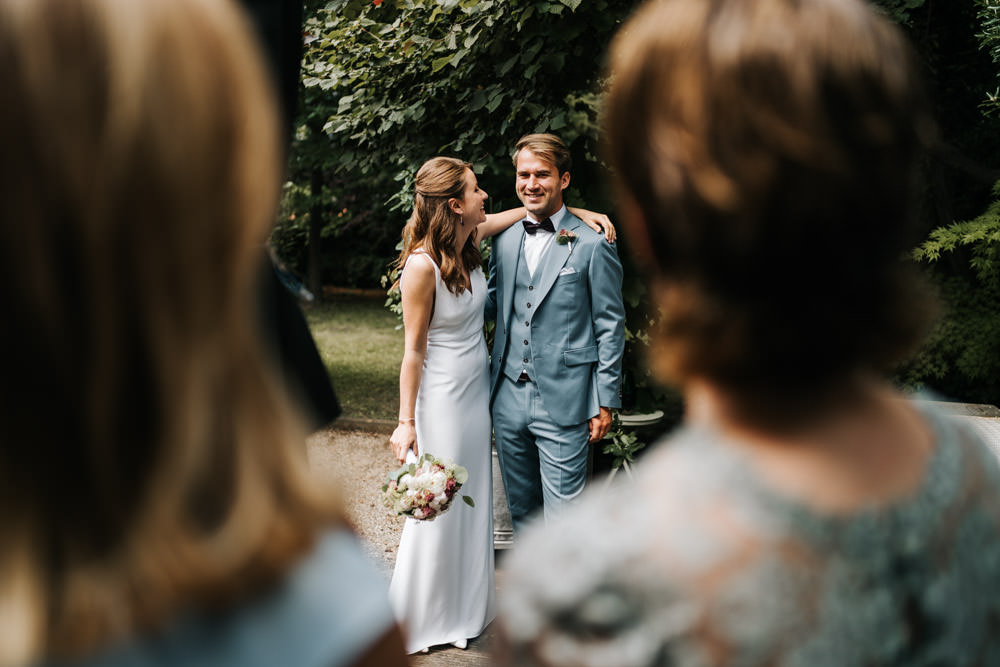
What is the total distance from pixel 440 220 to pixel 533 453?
1.47m

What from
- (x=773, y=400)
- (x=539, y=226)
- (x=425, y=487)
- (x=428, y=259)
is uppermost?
(x=773, y=400)

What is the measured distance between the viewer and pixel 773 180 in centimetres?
83

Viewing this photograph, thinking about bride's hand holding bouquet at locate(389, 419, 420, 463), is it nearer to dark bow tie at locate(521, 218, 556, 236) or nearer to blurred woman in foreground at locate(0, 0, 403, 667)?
dark bow tie at locate(521, 218, 556, 236)

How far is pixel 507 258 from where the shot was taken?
4.73 metres

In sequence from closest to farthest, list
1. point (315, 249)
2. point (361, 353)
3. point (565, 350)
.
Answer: point (565, 350) → point (361, 353) → point (315, 249)

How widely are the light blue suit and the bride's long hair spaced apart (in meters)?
0.50

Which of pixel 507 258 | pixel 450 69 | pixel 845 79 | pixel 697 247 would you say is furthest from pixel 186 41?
pixel 450 69

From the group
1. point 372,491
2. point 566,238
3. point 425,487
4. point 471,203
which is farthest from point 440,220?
point 372,491

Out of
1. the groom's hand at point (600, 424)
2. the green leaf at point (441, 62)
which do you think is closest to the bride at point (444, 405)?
the groom's hand at point (600, 424)

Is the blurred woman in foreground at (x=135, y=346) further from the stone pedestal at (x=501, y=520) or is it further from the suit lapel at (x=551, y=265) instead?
the stone pedestal at (x=501, y=520)

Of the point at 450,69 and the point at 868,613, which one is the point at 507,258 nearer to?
the point at 450,69

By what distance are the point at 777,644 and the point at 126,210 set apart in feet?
2.41

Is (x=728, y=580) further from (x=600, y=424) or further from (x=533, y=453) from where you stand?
(x=533, y=453)

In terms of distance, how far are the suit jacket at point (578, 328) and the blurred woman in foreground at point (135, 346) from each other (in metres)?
3.79
